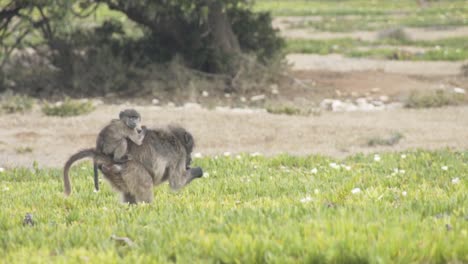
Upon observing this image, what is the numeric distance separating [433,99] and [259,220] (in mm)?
11521

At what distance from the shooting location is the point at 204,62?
67.4ft

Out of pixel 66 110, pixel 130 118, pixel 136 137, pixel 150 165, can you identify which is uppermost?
pixel 130 118

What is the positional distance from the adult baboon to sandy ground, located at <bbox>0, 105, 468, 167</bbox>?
4241mm

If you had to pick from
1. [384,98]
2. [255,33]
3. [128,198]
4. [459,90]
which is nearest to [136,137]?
[128,198]

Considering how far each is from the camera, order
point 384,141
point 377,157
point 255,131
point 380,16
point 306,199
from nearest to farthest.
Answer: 1. point 306,199
2. point 377,157
3. point 384,141
4. point 255,131
5. point 380,16

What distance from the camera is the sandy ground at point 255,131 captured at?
529 inches

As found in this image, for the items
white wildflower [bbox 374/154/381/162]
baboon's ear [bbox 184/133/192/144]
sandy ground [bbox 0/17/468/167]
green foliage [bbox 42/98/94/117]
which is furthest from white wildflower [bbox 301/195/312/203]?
green foliage [bbox 42/98/94/117]

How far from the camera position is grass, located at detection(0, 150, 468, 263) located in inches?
225

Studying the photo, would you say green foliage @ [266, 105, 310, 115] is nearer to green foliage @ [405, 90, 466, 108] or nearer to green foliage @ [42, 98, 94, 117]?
green foliage @ [405, 90, 466, 108]

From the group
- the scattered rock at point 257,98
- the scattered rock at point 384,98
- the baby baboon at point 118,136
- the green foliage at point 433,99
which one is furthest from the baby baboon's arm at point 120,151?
the scattered rock at point 384,98

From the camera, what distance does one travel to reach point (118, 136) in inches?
308

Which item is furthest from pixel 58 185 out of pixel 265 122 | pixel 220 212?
pixel 265 122

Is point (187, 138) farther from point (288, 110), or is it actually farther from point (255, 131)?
point (288, 110)

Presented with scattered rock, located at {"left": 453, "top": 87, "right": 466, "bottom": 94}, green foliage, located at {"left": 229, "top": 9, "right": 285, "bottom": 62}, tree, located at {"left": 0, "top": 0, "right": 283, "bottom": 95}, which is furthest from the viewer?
green foliage, located at {"left": 229, "top": 9, "right": 285, "bottom": 62}
